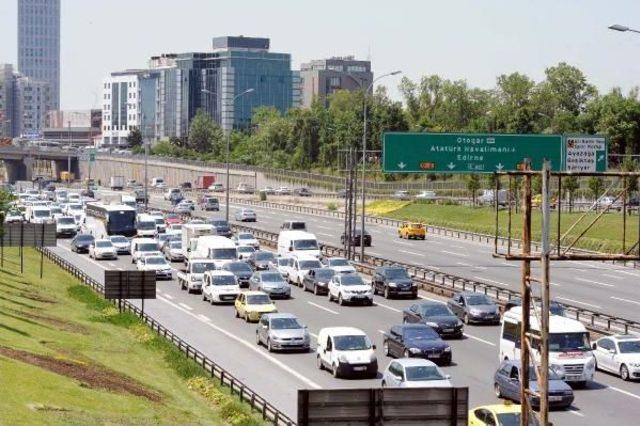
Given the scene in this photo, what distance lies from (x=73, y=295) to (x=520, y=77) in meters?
134

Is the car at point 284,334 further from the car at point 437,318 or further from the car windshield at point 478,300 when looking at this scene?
the car windshield at point 478,300

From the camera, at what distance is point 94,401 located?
34.5 meters

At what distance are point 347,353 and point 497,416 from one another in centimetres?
1170

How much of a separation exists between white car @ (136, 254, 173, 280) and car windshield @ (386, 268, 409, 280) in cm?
1480

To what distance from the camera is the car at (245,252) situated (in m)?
77.5

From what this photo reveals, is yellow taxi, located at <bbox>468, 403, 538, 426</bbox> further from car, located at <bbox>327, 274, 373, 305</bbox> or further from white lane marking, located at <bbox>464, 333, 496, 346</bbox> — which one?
car, located at <bbox>327, 274, 373, 305</bbox>

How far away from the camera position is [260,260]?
2933 inches

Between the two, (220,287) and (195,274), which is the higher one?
(195,274)

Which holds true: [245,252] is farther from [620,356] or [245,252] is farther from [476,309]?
[620,356]

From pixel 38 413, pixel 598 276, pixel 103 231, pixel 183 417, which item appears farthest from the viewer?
pixel 103 231

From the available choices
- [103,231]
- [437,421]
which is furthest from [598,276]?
[437,421]

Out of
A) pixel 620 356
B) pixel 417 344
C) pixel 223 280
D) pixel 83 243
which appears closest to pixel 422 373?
pixel 417 344

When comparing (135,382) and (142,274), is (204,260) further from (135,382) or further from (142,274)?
(135,382)

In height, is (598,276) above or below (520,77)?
below
